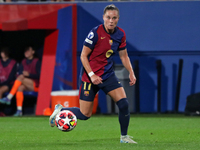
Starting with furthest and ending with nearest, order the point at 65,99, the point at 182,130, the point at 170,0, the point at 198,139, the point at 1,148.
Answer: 1. the point at 170,0
2. the point at 65,99
3. the point at 182,130
4. the point at 198,139
5. the point at 1,148

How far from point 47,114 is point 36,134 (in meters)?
5.26

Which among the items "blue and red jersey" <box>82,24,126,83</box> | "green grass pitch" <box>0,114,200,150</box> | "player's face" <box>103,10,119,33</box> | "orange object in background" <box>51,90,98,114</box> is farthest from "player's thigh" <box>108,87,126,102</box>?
"orange object in background" <box>51,90,98,114</box>

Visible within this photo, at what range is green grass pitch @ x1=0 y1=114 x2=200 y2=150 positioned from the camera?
6955 mm

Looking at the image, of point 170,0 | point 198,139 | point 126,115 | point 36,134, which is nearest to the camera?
point 126,115

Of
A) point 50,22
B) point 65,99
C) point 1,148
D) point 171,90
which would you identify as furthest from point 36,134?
point 171,90

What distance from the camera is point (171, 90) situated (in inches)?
603

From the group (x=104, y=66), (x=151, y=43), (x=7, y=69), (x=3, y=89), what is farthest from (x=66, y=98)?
(x=104, y=66)

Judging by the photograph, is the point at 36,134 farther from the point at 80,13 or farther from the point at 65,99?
the point at 80,13

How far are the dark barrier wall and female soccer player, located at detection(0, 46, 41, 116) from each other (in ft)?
4.68

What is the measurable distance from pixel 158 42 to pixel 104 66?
26.7 feet

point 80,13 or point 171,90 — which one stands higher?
point 80,13

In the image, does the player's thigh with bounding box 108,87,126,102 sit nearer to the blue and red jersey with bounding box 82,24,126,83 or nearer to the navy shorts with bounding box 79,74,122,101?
the navy shorts with bounding box 79,74,122,101

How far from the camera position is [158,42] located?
15344mm

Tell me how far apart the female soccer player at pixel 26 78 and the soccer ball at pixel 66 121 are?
23.1ft
